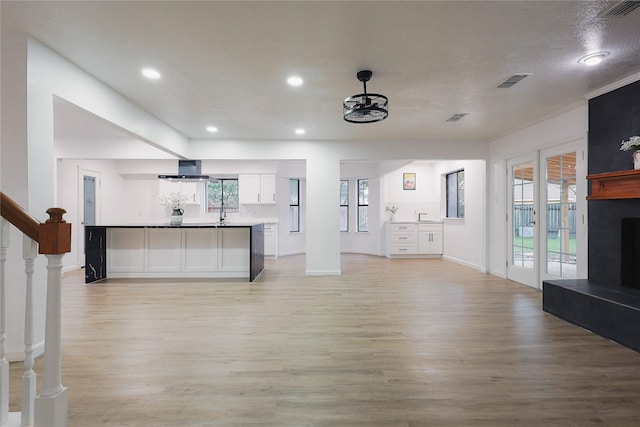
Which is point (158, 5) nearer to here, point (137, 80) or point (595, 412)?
point (137, 80)

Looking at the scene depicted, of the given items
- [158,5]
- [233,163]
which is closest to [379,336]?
[158,5]

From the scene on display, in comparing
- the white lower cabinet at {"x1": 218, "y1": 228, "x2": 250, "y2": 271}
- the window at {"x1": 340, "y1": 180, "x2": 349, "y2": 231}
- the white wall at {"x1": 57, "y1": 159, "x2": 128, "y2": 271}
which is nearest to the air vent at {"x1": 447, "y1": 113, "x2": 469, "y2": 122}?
the white lower cabinet at {"x1": 218, "y1": 228, "x2": 250, "y2": 271}

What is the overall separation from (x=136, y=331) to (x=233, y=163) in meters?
5.86

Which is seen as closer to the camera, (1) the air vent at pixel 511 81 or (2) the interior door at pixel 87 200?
(1) the air vent at pixel 511 81

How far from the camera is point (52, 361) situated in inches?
62.2

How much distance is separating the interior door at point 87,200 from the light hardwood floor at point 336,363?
129 inches

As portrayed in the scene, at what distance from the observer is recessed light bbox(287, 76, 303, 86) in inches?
136

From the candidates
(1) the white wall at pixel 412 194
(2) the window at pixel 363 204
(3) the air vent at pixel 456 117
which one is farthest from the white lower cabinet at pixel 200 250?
(2) the window at pixel 363 204

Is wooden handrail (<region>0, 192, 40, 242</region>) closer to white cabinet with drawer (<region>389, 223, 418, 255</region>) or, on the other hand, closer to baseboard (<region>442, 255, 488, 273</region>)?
baseboard (<region>442, 255, 488, 273</region>)

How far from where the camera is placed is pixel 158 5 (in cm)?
224

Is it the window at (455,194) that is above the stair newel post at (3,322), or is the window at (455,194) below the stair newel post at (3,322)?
above

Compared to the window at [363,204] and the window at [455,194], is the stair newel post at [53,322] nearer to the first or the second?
the window at [455,194]

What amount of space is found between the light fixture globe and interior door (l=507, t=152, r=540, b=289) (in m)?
3.36

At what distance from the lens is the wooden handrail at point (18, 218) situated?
4.65 feet
